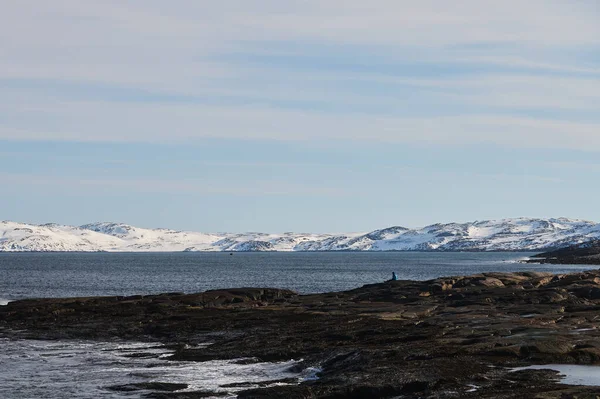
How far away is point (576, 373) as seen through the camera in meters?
28.2

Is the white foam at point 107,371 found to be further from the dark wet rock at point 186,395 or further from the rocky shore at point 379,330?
the rocky shore at point 379,330

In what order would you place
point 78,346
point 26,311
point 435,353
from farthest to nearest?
point 26,311 < point 78,346 < point 435,353

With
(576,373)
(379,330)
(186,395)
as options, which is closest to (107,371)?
(186,395)

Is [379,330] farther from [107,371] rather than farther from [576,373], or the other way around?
[576,373]

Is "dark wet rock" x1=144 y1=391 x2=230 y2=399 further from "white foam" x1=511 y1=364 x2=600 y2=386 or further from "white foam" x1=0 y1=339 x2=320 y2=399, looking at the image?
"white foam" x1=511 y1=364 x2=600 y2=386

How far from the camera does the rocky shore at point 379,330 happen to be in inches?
1098

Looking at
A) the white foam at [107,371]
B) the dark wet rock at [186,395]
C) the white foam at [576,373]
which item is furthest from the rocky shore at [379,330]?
the white foam at [107,371]

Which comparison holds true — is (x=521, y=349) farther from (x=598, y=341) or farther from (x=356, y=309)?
(x=356, y=309)

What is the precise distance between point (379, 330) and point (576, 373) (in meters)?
15.0

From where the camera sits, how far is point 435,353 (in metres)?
33.2

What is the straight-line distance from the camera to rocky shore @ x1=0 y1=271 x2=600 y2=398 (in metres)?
27.9

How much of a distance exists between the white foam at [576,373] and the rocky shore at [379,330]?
57 cm

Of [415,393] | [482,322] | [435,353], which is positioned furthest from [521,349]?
[482,322]

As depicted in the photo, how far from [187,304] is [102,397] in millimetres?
35738
